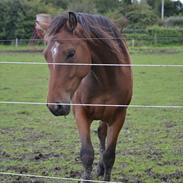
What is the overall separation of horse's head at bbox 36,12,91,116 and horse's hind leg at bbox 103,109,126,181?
1.00 meters

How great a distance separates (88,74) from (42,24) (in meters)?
0.68

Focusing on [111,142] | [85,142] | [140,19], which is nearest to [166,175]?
[111,142]

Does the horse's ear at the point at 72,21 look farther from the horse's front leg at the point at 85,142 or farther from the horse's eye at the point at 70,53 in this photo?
the horse's front leg at the point at 85,142

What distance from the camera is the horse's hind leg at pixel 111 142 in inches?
191

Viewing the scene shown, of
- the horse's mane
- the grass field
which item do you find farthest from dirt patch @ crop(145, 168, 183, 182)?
the horse's mane

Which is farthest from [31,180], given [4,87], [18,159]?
[4,87]

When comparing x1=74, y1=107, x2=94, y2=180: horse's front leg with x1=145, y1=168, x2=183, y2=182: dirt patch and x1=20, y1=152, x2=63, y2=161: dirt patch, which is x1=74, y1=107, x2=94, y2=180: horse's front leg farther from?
x1=20, y1=152, x2=63, y2=161: dirt patch

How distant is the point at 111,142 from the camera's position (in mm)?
4875

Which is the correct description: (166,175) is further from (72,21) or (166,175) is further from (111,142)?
(72,21)

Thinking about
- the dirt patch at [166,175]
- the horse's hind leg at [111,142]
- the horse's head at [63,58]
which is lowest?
the dirt patch at [166,175]

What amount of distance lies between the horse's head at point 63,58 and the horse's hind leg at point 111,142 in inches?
39.2

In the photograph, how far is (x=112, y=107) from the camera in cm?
468

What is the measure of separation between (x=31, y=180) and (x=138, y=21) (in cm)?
2666

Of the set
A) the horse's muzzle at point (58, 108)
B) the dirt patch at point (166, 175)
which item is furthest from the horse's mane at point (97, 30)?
the dirt patch at point (166, 175)
